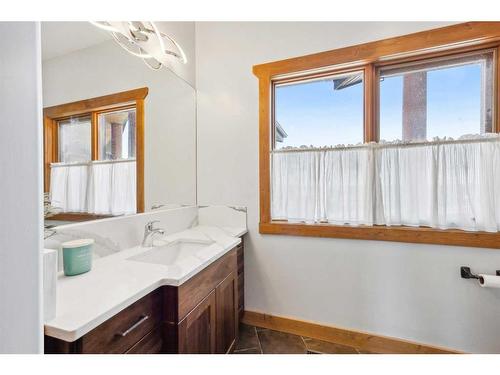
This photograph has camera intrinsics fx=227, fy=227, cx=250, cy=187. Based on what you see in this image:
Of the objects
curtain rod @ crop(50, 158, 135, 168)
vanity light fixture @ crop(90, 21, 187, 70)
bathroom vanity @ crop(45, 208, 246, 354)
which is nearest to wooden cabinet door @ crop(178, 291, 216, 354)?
bathroom vanity @ crop(45, 208, 246, 354)

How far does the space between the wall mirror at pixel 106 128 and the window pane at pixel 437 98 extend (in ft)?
5.04

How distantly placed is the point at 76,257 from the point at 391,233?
174 centimetres

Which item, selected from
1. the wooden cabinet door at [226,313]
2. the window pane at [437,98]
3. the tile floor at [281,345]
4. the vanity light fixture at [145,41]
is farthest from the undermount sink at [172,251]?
the window pane at [437,98]

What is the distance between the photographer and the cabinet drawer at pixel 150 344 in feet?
2.60

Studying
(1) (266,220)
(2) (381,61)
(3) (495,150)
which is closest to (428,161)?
(3) (495,150)

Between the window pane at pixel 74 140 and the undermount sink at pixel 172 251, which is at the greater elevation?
the window pane at pixel 74 140

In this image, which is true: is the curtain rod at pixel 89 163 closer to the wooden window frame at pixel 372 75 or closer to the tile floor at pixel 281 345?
the wooden window frame at pixel 372 75

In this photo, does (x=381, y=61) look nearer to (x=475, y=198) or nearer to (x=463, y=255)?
(x=475, y=198)

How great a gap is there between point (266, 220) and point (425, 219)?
3.46 feet

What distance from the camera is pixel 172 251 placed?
1.49 metres

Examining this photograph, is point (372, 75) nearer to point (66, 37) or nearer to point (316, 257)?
point (316, 257)

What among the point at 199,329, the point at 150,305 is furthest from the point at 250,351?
the point at 150,305

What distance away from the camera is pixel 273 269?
1800 millimetres

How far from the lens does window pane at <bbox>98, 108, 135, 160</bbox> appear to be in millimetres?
1243
